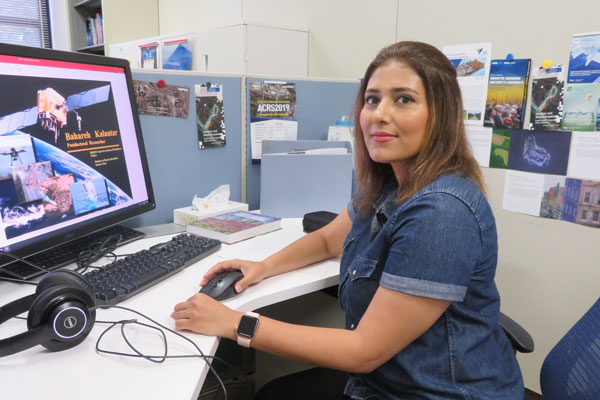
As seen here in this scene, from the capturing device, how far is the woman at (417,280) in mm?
762

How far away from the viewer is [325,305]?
164 cm

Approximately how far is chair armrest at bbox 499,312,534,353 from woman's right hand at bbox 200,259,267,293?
564 mm

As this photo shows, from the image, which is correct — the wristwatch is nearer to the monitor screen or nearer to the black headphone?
the black headphone

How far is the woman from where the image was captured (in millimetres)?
762

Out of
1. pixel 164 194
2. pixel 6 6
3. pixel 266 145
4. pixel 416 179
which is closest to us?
pixel 416 179

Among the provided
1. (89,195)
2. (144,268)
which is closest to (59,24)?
(89,195)

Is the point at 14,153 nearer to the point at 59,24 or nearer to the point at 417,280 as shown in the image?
the point at 417,280

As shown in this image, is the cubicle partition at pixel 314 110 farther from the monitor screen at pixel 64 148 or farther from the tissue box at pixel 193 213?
the monitor screen at pixel 64 148

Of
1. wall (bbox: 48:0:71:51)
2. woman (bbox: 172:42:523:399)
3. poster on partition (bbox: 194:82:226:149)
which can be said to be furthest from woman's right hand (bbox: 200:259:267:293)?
wall (bbox: 48:0:71:51)

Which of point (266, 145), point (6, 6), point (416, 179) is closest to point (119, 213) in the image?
point (266, 145)

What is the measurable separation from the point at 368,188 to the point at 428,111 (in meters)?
0.29

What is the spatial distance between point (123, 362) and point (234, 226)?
67 centimetres

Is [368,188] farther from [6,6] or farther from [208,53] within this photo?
[6,6]

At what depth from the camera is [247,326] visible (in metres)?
0.82
